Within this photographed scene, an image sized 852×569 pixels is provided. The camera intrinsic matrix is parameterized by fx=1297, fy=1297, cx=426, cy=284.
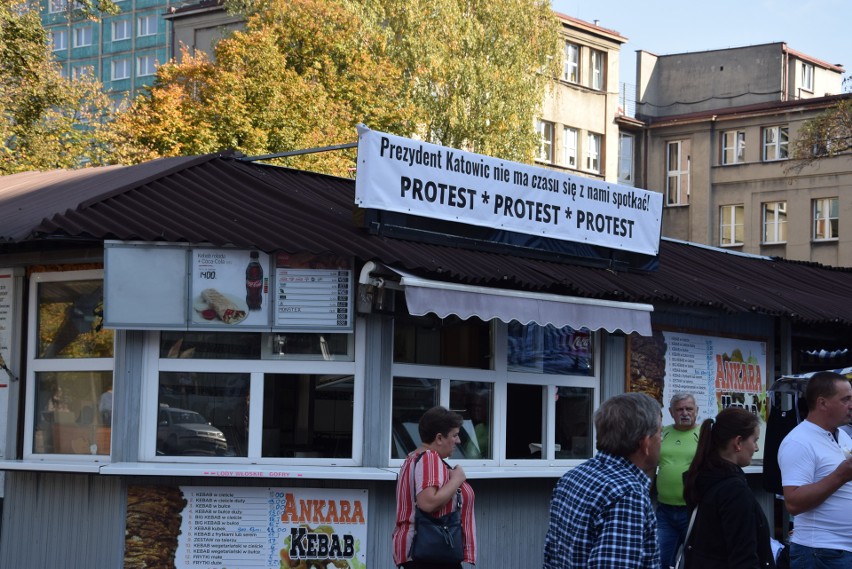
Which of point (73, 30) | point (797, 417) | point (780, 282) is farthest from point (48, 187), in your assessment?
point (73, 30)

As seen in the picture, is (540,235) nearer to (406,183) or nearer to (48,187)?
(406,183)

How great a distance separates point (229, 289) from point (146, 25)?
73305 millimetres

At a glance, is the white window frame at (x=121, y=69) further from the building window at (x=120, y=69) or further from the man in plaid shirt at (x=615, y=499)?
the man in plaid shirt at (x=615, y=499)

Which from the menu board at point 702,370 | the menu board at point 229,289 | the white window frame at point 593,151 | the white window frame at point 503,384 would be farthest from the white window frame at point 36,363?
the white window frame at point 593,151

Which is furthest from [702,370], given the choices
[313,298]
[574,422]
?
[313,298]

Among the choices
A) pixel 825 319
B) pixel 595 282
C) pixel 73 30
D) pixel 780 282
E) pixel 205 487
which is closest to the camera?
pixel 205 487

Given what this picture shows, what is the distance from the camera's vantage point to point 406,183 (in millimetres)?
10016

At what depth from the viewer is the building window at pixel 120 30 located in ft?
262

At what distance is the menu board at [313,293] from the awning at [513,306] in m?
0.32

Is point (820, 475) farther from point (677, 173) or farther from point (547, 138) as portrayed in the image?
point (677, 173)

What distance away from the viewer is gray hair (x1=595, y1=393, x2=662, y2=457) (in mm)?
4723

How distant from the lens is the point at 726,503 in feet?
17.7

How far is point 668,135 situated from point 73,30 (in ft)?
147

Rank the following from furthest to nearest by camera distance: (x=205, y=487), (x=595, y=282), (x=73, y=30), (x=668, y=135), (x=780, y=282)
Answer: (x=73, y=30) → (x=668, y=135) → (x=780, y=282) → (x=595, y=282) → (x=205, y=487)
